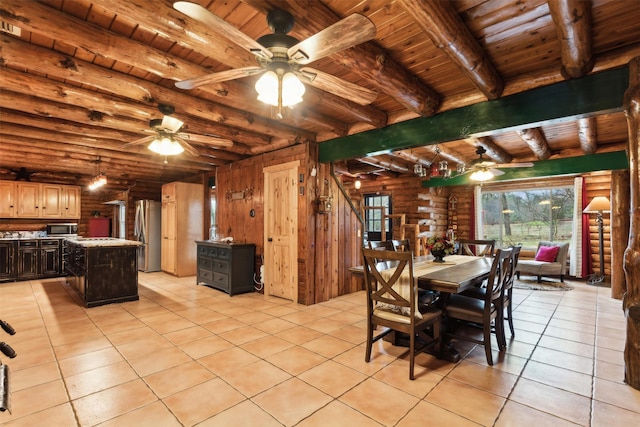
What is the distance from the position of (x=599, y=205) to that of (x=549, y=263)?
143cm

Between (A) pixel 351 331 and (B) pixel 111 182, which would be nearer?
(A) pixel 351 331

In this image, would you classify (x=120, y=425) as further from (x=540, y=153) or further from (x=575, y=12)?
(x=540, y=153)

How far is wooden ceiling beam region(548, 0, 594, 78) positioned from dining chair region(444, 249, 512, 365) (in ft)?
5.16

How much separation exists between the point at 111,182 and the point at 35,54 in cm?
676

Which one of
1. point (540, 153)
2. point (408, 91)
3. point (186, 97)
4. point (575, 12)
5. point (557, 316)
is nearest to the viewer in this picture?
point (575, 12)

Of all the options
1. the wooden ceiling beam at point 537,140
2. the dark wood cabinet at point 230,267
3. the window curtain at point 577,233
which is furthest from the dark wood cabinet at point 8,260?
the window curtain at point 577,233

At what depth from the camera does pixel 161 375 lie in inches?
96.6

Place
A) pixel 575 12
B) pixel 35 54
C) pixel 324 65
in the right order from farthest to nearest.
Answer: pixel 324 65, pixel 35 54, pixel 575 12

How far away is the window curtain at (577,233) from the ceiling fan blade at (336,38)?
7296mm

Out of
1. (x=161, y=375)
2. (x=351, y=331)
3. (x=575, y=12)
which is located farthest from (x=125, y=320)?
(x=575, y=12)

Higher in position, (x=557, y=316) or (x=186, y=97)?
(x=186, y=97)

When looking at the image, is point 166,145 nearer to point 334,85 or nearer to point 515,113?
point 334,85

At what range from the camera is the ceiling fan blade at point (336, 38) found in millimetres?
1544

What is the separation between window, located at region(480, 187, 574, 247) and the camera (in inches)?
282
